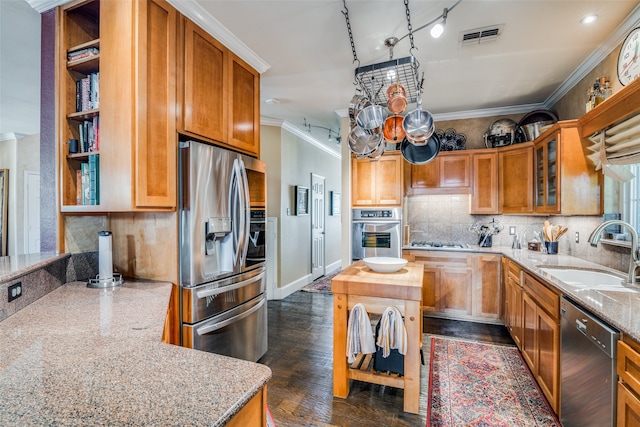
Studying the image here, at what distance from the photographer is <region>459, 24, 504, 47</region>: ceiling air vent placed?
2.31 meters

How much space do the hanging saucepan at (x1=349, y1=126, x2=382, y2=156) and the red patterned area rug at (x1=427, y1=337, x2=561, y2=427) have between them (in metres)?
1.92

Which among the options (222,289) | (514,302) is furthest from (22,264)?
(514,302)

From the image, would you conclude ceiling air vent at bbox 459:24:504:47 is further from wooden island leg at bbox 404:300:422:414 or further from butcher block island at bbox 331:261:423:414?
wooden island leg at bbox 404:300:422:414

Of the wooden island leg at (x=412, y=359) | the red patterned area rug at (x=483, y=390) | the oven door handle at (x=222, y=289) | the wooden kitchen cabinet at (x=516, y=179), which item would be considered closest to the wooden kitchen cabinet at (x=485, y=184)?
the wooden kitchen cabinet at (x=516, y=179)

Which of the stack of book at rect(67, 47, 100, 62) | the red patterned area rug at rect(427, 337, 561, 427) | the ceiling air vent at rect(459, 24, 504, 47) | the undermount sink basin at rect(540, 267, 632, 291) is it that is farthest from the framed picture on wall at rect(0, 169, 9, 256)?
the undermount sink basin at rect(540, 267, 632, 291)

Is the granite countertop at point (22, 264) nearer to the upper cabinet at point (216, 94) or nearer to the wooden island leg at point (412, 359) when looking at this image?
the upper cabinet at point (216, 94)

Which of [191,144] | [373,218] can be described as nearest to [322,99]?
[373,218]

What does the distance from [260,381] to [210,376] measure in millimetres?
144

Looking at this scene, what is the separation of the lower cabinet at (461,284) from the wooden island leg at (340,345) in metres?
1.67

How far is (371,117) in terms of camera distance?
2.18 m

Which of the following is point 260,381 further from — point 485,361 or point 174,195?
point 485,361

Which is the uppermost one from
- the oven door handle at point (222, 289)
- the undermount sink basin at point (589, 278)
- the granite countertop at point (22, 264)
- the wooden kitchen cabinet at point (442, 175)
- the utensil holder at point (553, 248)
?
the wooden kitchen cabinet at point (442, 175)

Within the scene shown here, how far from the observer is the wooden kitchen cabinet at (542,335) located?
1.91 meters

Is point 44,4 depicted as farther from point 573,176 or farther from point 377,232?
point 573,176
